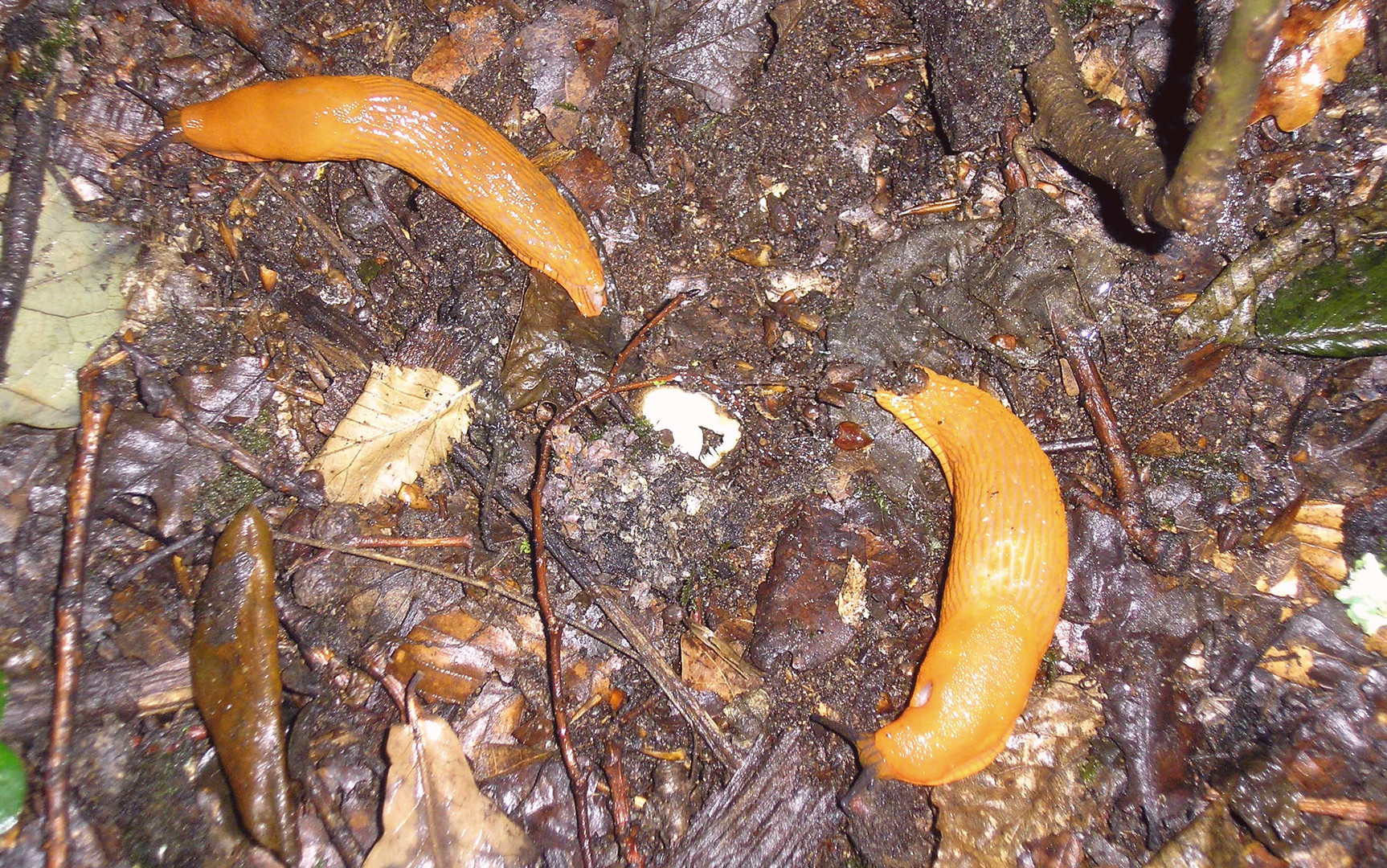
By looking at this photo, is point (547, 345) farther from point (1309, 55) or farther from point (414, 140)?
point (1309, 55)

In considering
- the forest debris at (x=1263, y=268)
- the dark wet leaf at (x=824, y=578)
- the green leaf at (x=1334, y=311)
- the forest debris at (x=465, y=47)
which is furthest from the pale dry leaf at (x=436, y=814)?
the green leaf at (x=1334, y=311)

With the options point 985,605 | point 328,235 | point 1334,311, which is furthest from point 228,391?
point 1334,311

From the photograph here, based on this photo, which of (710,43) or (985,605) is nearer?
(985,605)

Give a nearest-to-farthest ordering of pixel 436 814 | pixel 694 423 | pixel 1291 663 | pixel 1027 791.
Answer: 1. pixel 436 814
2. pixel 1027 791
3. pixel 1291 663
4. pixel 694 423

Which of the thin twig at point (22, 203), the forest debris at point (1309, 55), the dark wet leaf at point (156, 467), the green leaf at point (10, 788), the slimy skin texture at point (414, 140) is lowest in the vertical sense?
the green leaf at point (10, 788)

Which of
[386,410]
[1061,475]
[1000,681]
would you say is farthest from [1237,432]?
[386,410]

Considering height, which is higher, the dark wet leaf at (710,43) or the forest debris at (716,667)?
the dark wet leaf at (710,43)

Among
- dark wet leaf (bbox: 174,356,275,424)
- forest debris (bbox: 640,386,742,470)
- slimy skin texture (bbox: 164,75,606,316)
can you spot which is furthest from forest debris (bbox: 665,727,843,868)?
dark wet leaf (bbox: 174,356,275,424)

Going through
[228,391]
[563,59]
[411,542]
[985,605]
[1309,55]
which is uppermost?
[1309,55]

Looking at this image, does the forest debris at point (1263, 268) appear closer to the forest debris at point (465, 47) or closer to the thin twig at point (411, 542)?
the thin twig at point (411, 542)
